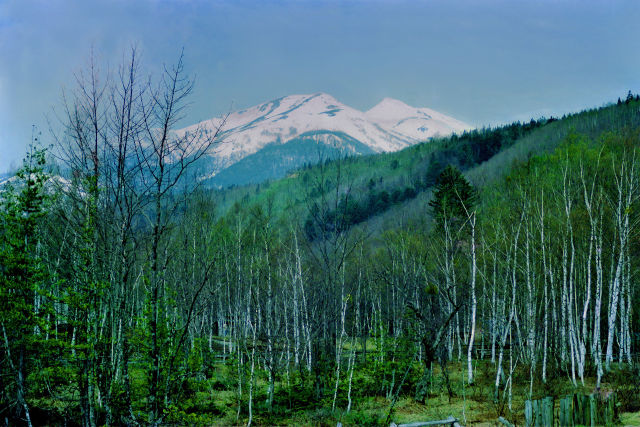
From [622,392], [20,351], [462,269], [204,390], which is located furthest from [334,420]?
[462,269]

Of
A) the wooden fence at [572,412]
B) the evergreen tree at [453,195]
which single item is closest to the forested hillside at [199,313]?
the wooden fence at [572,412]

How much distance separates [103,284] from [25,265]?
5.22 m

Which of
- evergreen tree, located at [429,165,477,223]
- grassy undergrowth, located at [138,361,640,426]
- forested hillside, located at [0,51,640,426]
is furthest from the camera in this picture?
evergreen tree, located at [429,165,477,223]

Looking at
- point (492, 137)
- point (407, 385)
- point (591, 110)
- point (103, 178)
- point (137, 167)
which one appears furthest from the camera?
point (492, 137)

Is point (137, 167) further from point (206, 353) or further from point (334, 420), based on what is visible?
point (206, 353)

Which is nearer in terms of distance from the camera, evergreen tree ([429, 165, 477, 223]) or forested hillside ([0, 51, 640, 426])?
forested hillside ([0, 51, 640, 426])

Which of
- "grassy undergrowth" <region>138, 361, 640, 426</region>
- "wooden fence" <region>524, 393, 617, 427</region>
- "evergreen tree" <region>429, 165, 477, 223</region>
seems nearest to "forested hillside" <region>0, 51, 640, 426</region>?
"grassy undergrowth" <region>138, 361, 640, 426</region>

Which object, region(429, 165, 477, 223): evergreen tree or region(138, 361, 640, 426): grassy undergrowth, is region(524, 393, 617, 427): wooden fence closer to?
region(138, 361, 640, 426): grassy undergrowth

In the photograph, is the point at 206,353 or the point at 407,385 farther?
the point at 206,353

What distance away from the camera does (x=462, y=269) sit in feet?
88.8

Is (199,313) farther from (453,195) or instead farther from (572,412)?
(453,195)

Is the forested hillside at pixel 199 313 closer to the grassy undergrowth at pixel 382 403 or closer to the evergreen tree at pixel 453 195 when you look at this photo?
the grassy undergrowth at pixel 382 403

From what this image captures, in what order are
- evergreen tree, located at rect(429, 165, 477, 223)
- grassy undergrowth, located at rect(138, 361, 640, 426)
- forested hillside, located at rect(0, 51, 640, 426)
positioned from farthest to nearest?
evergreen tree, located at rect(429, 165, 477, 223), grassy undergrowth, located at rect(138, 361, 640, 426), forested hillside, located at rect(0, 51, 640, 426)

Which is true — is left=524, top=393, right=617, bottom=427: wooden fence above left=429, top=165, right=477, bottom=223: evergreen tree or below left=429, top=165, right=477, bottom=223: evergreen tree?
below
